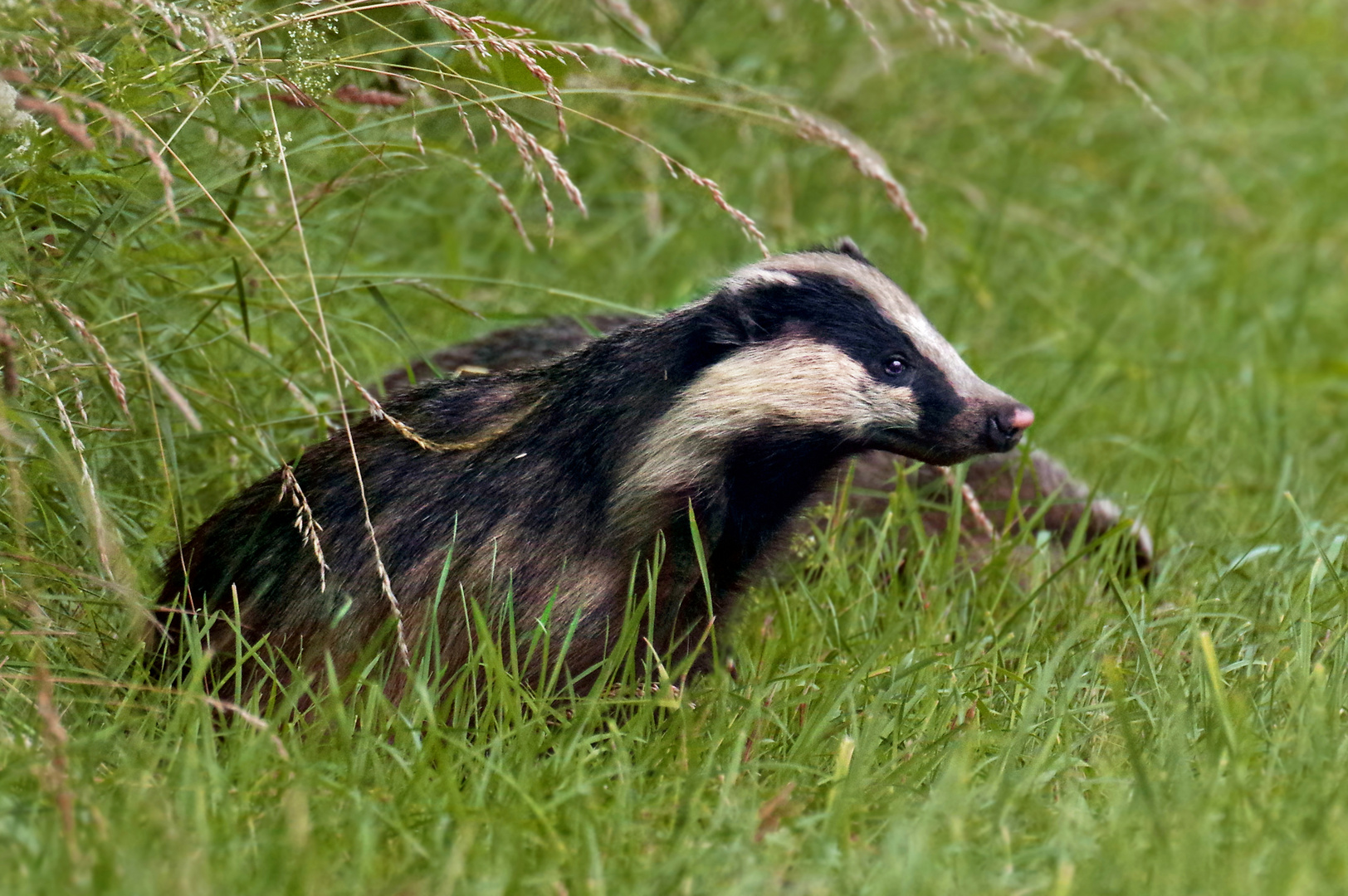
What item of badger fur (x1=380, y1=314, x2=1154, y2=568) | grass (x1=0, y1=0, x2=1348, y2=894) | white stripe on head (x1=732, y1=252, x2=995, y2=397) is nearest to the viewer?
grass (x1=0, y1=0, x2=1348, y2=894)

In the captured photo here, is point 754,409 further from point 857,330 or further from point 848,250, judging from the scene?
point 848,250

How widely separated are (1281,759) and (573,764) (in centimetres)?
136

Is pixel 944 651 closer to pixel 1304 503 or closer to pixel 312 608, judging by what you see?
pixel 312 608

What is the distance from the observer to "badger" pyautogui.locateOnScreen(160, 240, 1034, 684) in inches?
142

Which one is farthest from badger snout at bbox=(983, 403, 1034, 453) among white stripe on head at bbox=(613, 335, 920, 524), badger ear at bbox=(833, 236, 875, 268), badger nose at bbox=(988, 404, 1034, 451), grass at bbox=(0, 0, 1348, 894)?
badger ear at bbox=(833, 236, 875, 268)

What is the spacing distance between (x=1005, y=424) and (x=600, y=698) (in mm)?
1141

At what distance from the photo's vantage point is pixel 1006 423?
149 inches

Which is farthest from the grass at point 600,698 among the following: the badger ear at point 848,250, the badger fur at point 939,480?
the badger ear at point 848,250

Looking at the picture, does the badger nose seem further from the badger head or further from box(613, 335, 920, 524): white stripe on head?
box(613, 335, 920, 524): white stripe on head

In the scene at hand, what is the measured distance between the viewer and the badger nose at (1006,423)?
12.4ft

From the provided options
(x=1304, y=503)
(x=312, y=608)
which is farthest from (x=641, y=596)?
(x=1304, y=503)

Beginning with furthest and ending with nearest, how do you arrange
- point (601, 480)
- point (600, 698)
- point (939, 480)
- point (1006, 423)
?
point (939, 480) < point (1006, 423) < point (601, 480) < point (600, 698)

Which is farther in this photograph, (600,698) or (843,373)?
(843,373)

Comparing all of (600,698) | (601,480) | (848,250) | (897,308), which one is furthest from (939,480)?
(600,698)
